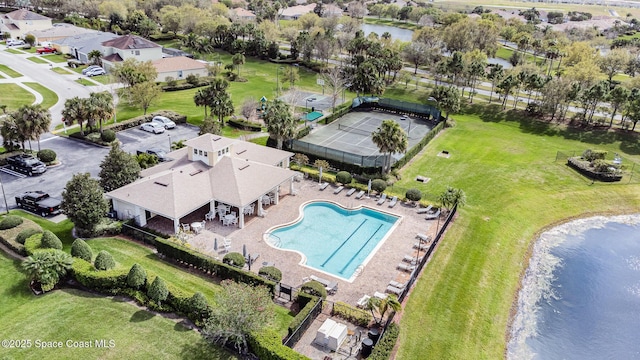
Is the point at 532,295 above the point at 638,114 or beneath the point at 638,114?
beneath

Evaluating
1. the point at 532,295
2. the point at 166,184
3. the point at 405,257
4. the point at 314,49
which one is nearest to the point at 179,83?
the point at 314,49

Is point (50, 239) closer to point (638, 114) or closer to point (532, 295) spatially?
point (532, 295)

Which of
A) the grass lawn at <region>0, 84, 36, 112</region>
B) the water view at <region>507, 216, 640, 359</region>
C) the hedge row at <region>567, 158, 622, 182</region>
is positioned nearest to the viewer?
the water view at <region>507, 216, 640, 359</region>

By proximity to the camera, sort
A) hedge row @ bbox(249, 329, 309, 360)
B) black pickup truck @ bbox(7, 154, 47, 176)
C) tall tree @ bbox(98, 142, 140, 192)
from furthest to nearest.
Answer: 1. black pickup truck @ bbox(7, 154, 47, 176)
2. tall tree @ bbox(98, 142, 140, 192)
3. hedge row @ bbox(249, 329, 309, 360)

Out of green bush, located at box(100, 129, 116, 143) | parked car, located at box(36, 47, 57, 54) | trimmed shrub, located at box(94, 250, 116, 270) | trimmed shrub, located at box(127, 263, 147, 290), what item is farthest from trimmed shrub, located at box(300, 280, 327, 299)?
parked car, located at box(36, 47, 57, 54)

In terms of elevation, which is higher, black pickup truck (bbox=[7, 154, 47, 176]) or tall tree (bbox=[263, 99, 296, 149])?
tall tree (bbox=[263, 99, 296, 149])

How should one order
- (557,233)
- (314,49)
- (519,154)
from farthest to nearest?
1. (314,49)
2. (519,154)
3. (557,233)

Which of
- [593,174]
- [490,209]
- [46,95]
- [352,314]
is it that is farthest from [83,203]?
[593,174]

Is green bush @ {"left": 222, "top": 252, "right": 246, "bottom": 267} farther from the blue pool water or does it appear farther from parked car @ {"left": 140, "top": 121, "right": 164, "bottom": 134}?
parked car @ {"left": 140, "top": 121, "right": 164, "bottom": 134}
